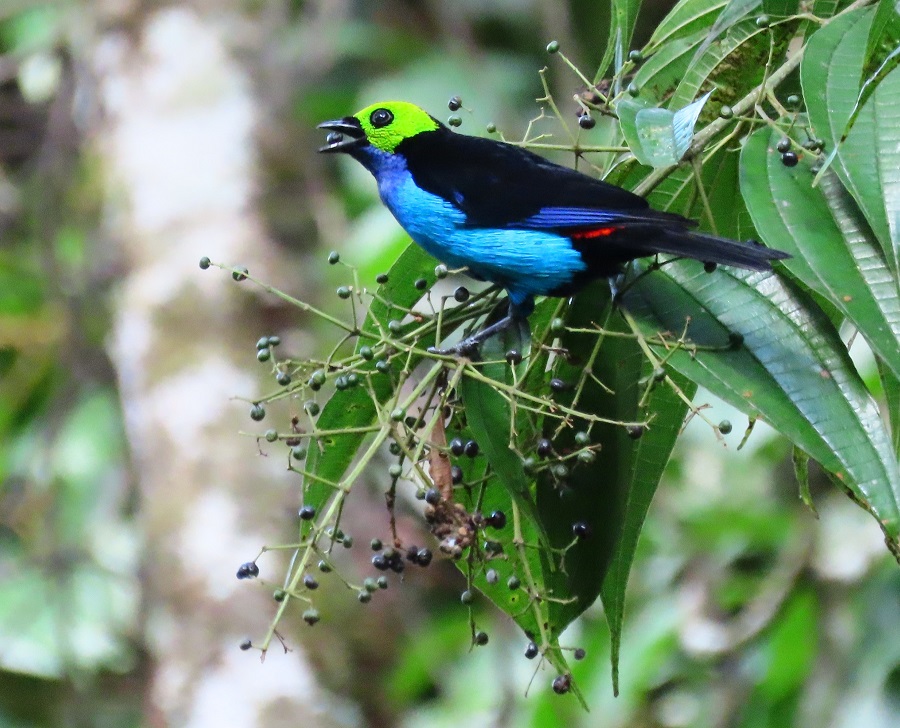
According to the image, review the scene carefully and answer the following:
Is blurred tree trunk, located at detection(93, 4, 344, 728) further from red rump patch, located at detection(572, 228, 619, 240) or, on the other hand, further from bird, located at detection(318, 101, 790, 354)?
red rump patch, located at detection(572, 228, 619, 240)

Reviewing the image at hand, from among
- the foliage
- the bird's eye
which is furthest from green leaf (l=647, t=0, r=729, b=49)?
the bird's eye

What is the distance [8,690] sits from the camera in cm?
526

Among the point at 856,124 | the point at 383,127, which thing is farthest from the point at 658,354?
the point at 383,127

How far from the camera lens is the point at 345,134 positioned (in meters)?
2.46

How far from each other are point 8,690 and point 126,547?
0.84 m

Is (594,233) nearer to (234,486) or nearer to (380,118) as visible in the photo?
(380,118)

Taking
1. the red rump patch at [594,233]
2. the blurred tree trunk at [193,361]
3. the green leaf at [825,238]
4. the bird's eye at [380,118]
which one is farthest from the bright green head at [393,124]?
the blurred tree trunk at [193,361]

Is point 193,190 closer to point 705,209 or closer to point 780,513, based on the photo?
point 780,513

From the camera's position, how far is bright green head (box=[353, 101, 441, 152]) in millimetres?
2348

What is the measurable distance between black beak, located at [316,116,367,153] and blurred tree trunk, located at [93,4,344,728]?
1.73m

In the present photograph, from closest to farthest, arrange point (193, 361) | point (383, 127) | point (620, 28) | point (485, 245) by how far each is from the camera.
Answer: point (620, 28), point (485, 245), point (383, 127), point (193, 361)

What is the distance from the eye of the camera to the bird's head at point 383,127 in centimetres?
235

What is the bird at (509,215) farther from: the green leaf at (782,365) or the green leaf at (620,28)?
the green leaf at (620,28)

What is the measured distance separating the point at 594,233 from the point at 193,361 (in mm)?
2637
